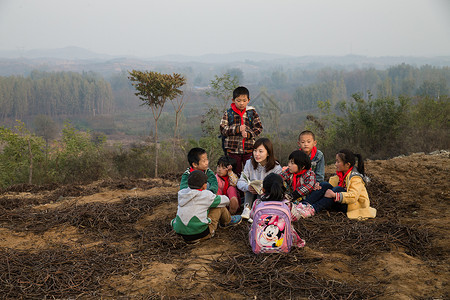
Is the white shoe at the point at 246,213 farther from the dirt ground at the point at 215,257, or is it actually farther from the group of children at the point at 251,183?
the dirt ground at the point at 215,257

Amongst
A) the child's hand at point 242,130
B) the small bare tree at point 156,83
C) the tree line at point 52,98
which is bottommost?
the tree line at point 52,98

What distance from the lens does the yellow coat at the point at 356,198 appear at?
15.6 ft

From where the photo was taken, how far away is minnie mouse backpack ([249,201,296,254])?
355 cm

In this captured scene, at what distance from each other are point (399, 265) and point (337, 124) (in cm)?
1523

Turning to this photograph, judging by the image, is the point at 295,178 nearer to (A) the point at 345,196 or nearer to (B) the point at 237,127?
(A) the point at 345,196

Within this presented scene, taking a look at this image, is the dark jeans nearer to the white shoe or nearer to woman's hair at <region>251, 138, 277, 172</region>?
woman's hair at <region>251, 138, 277, 172</region>

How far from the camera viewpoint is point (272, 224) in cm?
354

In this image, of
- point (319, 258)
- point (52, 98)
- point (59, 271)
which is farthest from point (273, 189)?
point (52, 98)

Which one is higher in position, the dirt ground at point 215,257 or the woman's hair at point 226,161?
the woman's hair at point 226,161

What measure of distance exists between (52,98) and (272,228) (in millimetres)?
44050

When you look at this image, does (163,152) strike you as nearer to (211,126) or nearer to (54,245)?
(211,126)

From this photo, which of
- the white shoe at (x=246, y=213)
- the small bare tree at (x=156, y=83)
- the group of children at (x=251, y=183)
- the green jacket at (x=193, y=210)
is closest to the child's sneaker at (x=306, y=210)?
the group of children at (x=251, y=183)

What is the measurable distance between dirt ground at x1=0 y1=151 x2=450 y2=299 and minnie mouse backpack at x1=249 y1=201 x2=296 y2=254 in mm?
107

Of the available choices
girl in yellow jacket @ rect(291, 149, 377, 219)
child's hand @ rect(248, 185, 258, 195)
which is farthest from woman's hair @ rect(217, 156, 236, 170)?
girl in yellow jacket @ rect(291, 149, 377, 219)
